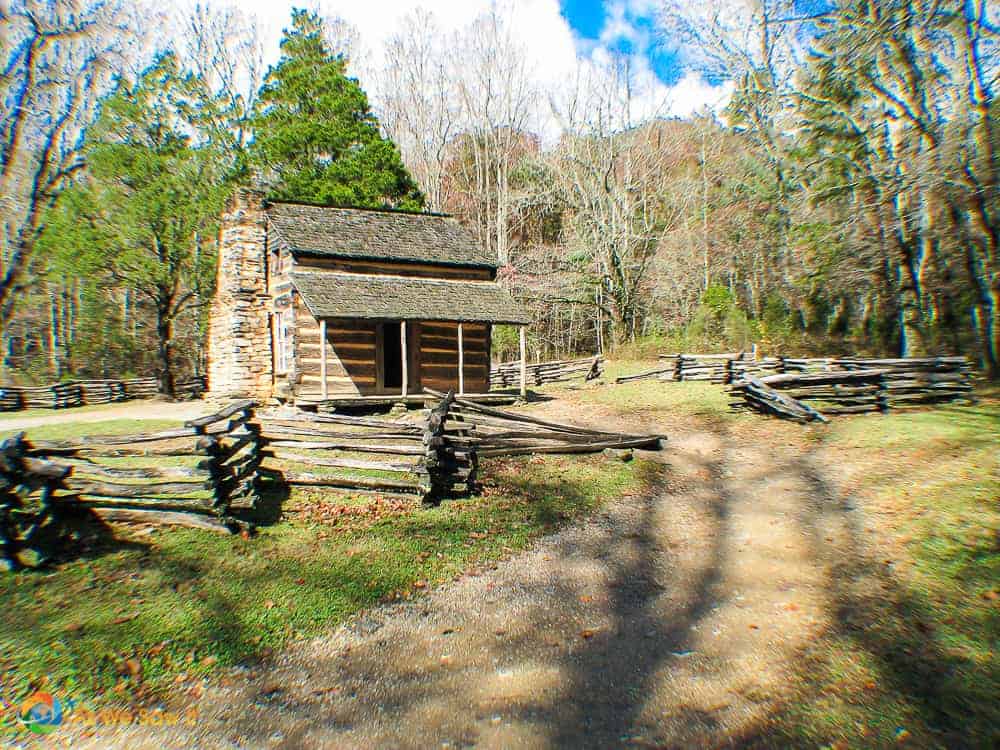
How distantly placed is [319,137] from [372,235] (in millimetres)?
14684

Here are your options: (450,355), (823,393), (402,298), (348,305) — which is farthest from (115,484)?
(823,393)

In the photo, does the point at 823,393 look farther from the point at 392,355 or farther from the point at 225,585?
the point at 225,585

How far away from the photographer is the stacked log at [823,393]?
1364 cm

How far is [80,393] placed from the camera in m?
25.4

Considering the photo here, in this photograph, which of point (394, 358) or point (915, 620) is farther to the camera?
point (394, 358)

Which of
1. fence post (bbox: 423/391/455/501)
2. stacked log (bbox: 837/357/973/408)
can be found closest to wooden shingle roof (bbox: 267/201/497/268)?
fence post (bbox: 423/391/455/501)

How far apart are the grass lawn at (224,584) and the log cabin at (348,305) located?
954 cm

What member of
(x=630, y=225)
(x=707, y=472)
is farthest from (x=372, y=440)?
(x=630, y=225)

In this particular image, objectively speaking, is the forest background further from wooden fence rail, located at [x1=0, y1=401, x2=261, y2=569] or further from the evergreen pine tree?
wooden fence rail, located at [x1=0, y1=401, x2=261, y2=569]

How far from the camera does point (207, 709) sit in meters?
3.86

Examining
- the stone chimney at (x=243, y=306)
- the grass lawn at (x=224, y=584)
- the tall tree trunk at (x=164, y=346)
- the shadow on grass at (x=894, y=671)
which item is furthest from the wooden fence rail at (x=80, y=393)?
the shadow on grass at (x=894, y=671)

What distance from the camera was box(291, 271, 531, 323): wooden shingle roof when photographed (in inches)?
630

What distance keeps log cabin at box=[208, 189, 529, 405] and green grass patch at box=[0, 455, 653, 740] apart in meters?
9.56

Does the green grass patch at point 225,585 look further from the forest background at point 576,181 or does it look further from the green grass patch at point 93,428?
the forest background at point 576,181
